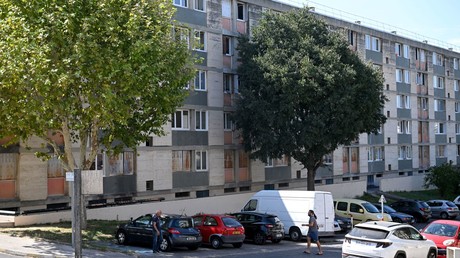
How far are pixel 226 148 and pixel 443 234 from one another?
20.3 metres

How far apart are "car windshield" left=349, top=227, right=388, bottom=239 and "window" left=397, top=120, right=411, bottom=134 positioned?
4204cm

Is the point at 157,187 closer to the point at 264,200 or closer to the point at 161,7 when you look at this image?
the point at 264,200

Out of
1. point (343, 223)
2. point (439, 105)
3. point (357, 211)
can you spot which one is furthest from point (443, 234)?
point (439, 105)

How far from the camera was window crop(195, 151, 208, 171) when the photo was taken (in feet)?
130

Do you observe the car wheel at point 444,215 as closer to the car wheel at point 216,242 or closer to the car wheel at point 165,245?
the car wheel at point 216,242

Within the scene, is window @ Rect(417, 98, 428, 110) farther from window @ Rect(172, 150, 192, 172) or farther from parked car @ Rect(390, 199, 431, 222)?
window @ Rect(172, 150, 192, 172)

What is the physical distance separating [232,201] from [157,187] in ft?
16.5

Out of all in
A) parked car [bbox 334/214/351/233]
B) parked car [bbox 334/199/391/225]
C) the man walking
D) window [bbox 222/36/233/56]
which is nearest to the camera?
the man walking

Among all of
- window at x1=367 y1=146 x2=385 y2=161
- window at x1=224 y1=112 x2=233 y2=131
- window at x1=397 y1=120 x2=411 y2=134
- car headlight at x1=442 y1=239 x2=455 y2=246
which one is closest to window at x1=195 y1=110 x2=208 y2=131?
window at x1=224 y1=112 x2=233 y2=131

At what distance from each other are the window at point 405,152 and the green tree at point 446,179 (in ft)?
17.4

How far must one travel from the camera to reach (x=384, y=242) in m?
19.5

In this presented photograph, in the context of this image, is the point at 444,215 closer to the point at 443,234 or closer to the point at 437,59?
the point at 443,234

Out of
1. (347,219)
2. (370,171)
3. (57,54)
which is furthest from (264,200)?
(370,171)

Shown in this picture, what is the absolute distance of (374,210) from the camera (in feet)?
116
